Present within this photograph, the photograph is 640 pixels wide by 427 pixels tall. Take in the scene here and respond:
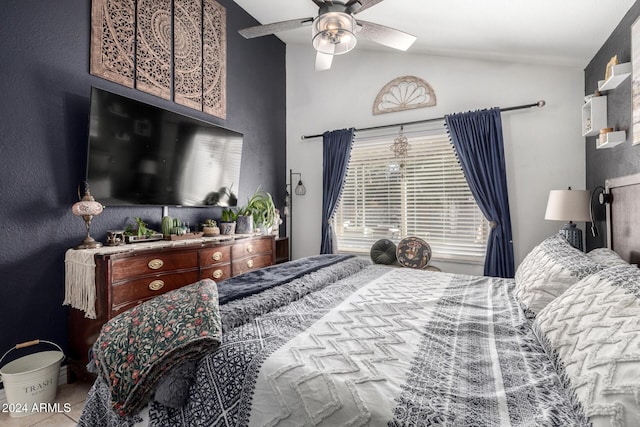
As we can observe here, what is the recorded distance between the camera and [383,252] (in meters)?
3.68

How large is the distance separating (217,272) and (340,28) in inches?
85.7

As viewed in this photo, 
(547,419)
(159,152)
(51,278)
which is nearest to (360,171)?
(159,152)

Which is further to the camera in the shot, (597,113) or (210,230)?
(210,230)

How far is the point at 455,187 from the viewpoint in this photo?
11.7 feet

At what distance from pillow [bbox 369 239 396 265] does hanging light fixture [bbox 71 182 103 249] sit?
271 centimetres

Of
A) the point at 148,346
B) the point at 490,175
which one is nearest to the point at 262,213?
the point at 490,175

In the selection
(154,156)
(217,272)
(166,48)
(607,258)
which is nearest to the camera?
(607,258)

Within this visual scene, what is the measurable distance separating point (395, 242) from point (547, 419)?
10.6 feet

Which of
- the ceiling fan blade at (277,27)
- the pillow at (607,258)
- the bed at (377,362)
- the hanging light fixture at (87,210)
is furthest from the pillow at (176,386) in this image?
the ceiling fan blade at (277,27)

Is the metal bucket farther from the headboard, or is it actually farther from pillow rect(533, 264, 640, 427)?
the headboard

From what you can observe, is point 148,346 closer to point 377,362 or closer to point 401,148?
point 377,362

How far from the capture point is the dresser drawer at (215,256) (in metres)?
2.65

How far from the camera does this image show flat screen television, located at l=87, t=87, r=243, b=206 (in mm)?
2283

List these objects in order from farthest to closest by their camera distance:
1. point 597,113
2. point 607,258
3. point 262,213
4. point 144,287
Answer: point 262,213 → point 597,113 → point 144,287 → point 607,258
